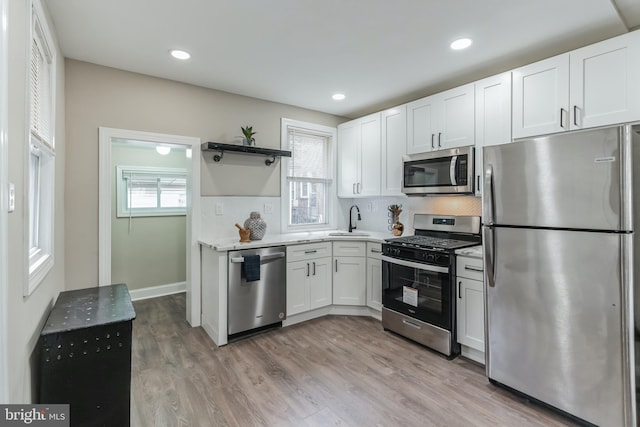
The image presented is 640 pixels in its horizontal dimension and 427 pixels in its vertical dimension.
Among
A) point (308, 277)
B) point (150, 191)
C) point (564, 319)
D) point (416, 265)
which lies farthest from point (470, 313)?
point (150, 191)

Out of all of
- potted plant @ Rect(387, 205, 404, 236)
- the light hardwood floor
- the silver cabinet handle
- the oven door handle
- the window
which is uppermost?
the window

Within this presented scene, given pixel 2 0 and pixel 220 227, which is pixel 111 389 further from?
pixel 220 227

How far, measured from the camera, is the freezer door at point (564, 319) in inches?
68.8

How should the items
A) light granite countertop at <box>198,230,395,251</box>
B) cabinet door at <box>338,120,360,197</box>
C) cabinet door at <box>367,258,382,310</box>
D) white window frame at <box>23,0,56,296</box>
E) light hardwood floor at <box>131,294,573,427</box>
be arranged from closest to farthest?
white window frame at <box>23,0,56,296</box> → light hardwood floor at <box>131,294,573,427</box> → light granite countertop at <box>198,230,395,251</box> → cabinet door at <box>367,258,382,310</box> → cabinet door at <box>338,120,360,197</box>

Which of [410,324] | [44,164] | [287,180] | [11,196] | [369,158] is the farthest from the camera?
[287,180]

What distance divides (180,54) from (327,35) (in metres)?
1.25

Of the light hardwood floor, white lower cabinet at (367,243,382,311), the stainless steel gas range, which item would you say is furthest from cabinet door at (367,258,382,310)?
the light hardwood floor

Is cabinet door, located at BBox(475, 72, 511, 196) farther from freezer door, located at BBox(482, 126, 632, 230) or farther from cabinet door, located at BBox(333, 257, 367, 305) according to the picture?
cabinet door, located at BBox(333, 257, 367, 305)

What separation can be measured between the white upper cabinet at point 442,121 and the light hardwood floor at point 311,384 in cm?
196

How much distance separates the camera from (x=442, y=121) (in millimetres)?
Answer: 3141

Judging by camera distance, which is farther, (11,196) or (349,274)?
(349,274)

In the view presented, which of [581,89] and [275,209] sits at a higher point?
[581,89]

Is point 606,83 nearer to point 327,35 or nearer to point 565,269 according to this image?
point 565,269

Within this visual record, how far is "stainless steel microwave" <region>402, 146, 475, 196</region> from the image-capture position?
9.43ft
